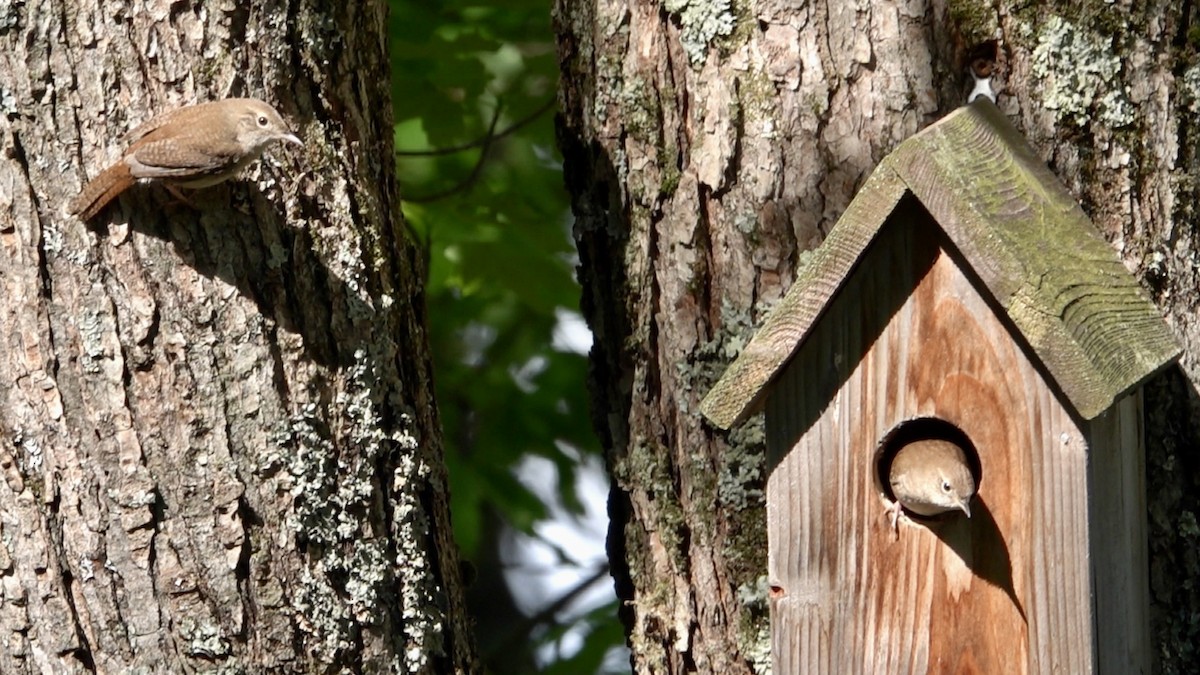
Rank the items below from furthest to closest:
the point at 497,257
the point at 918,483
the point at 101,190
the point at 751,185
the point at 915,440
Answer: the point at 497,257 < the point at 751,185 < the point at 101,190 < the point at 915,440 < the point at 918,483

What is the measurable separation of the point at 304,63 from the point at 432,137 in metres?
1.84

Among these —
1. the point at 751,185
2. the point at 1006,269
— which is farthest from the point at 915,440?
the point at 751,185

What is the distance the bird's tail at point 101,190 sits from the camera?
8.57 ft

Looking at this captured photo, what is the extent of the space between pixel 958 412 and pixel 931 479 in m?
0.13

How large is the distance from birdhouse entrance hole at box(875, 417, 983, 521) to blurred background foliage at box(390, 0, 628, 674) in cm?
214

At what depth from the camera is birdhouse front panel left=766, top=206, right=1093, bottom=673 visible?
224 cm

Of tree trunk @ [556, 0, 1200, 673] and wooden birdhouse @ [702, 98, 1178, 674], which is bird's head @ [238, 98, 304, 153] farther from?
wooden birdhouse @ [702, 98, 1178, 674]

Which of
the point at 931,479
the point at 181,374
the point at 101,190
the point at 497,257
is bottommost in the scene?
the point at 931,479

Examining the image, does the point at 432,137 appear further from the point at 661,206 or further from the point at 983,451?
the point at 983,451

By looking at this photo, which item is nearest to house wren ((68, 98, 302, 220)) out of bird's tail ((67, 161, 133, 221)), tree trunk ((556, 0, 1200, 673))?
bird's tail ((67, 161, 133, 221))

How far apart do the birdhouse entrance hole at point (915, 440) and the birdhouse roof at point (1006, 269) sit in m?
0.21

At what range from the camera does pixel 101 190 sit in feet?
8.61

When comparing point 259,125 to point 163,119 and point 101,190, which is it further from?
point 101,190

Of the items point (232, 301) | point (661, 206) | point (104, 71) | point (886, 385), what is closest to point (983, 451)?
point (886, 385)
